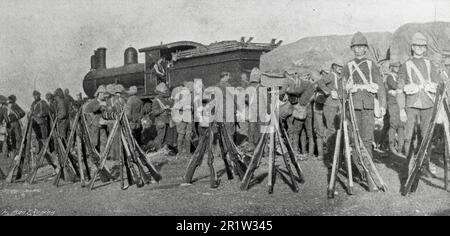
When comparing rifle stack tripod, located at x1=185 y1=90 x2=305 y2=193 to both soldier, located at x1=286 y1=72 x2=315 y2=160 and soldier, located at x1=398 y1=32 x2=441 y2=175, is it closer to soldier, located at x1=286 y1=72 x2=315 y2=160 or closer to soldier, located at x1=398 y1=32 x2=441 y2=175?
soldier, located at x1=398 y1=32 x2=441 y2=175

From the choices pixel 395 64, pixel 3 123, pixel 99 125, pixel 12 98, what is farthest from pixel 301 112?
pixel 3 123

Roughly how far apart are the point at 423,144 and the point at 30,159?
7.59 meters

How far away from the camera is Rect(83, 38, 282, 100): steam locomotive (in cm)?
1485

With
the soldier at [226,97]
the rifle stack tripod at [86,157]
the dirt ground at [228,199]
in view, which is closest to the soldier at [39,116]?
the rifle stack tripod at [86,157]

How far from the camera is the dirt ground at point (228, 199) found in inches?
240

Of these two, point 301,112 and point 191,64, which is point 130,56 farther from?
point 301,112

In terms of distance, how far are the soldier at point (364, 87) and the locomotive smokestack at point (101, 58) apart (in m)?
17.0

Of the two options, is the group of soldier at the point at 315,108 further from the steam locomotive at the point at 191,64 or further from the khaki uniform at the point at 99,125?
the steam locomotive at the point at 191,64

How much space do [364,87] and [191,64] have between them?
9448 millimetres

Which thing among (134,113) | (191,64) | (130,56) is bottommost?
(134,113)

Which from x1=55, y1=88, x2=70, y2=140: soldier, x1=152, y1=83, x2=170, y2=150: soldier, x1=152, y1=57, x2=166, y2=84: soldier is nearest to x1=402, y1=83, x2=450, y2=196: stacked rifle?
x1=152, y1=83, x2=170, y2=150: soldier

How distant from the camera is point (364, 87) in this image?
754 centimetres

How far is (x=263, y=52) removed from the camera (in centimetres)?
1510
